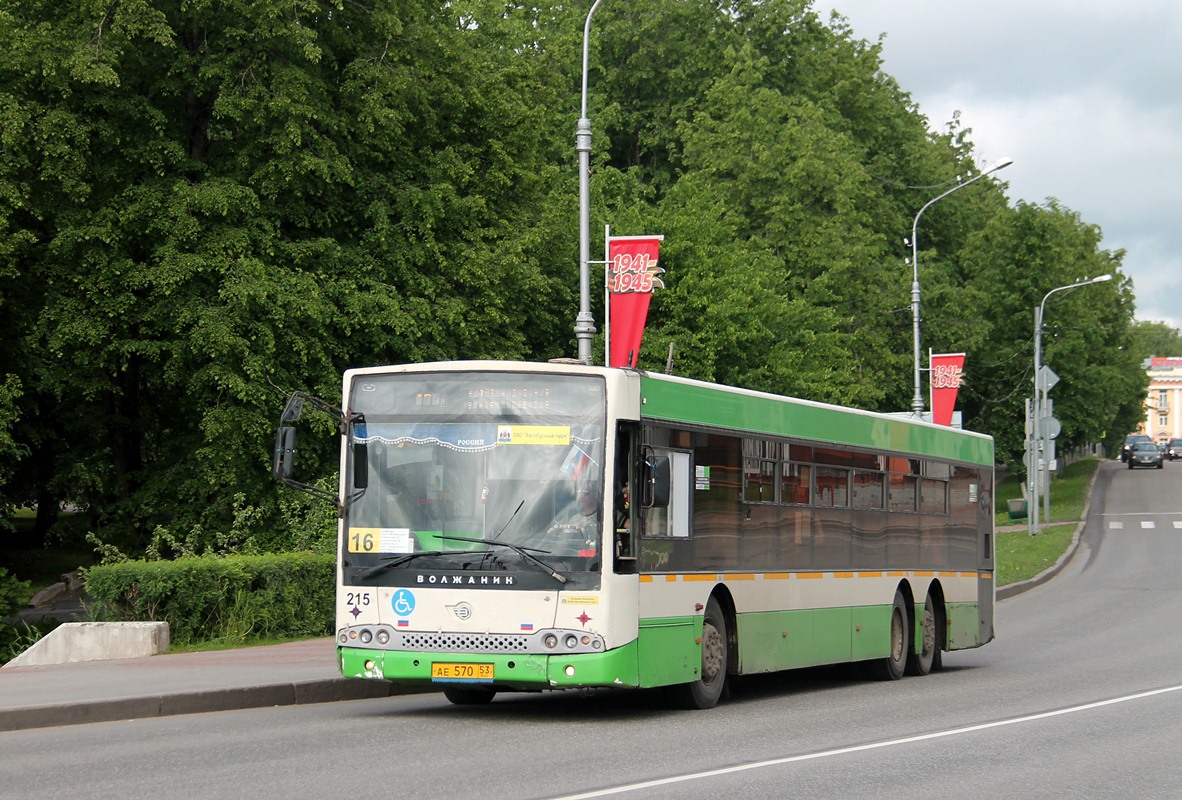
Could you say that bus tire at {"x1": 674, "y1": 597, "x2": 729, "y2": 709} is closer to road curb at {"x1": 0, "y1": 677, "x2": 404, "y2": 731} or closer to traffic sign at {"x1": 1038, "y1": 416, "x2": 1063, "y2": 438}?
road curb at {"x1": 0, "y1": 677, "x2": 404, "y2": 731}

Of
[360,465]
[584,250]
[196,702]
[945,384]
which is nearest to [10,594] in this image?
[584,250]

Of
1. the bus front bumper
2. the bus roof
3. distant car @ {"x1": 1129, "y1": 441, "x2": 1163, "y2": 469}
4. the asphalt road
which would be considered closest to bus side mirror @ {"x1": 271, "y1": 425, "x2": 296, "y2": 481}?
the bus roof

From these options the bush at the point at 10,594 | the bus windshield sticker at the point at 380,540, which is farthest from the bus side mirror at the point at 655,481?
the bush at the point at 10,594

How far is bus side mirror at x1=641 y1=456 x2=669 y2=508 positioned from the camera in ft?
45.3

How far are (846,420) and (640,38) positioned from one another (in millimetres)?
43647

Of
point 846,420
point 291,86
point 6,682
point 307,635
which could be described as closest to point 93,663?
point 6,682

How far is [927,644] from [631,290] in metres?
8.47

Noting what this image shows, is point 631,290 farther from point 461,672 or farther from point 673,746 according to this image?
point 673,746

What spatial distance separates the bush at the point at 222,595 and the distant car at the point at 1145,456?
85692 mm

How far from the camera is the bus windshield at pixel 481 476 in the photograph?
13547 millimetres

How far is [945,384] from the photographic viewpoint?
47750 millimetres

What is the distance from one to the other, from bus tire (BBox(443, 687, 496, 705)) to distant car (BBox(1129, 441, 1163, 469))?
9033 centimetres

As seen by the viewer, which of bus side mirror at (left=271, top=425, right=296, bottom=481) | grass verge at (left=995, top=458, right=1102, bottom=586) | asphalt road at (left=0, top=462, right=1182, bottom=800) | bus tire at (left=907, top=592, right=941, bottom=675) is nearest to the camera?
asphalt road at (left=0, top=462, right=1182, bottom=800)

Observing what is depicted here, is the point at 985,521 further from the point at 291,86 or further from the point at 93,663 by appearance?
the point at 291,86
